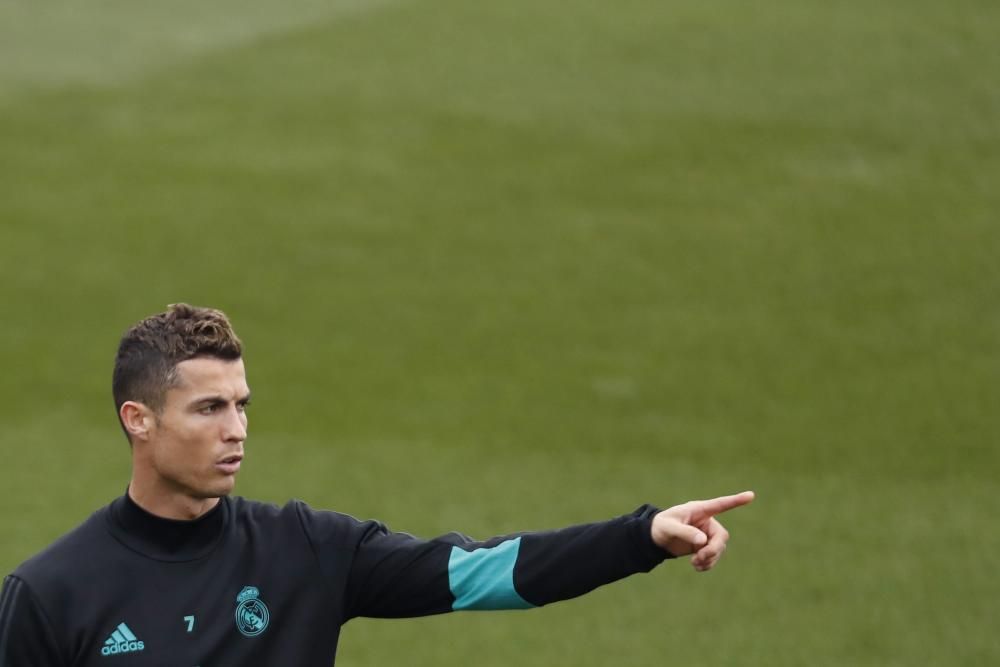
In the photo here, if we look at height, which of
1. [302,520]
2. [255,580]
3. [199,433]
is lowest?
[255,580]

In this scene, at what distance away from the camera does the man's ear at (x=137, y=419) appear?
3.88 metres

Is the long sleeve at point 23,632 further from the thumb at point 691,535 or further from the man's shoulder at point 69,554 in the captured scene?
the thumb at point 691,535

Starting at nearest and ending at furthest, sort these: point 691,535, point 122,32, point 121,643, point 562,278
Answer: point 691,535
point 121,643
point 562,278
point 122,32

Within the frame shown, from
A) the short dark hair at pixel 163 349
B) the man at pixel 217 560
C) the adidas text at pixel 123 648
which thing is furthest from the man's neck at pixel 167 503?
the adidas text at pixel 123 648

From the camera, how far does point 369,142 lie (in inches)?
611

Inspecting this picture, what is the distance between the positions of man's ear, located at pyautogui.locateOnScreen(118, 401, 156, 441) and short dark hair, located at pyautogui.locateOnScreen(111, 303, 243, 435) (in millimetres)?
15

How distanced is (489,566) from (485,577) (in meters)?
0.03

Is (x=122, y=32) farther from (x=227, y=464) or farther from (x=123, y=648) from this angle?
(x=123, y=648)

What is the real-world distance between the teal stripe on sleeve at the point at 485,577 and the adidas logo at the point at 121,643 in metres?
0.83

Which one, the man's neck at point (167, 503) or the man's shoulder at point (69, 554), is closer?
the man's shoulder at point (69, 554)

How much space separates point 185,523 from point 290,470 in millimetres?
7004

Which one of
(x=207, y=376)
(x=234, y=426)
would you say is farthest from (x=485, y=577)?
(x=207, y=376)

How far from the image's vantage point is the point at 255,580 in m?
3.86

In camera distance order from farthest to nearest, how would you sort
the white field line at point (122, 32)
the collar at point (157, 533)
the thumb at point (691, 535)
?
the white field line at point (122, 32) < the collar at point (157, 533) < the thumb at point (691, 535)
